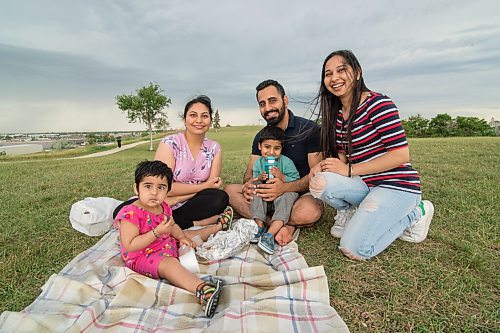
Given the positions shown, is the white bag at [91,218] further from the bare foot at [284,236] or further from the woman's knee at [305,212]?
the woman's knee at [305,212]

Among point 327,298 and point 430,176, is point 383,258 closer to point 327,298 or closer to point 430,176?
point 327,298

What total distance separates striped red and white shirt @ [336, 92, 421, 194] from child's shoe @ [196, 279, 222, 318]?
192 centimetres

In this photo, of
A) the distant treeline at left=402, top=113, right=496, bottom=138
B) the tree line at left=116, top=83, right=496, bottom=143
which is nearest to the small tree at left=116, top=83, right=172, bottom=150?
the tree line at left=116, top=83, right=496, bottom=143

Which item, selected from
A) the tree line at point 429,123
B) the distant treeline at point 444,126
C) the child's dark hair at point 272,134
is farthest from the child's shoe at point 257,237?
the distant treeline at point 444,126

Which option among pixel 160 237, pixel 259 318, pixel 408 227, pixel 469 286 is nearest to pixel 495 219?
pixel 408 227

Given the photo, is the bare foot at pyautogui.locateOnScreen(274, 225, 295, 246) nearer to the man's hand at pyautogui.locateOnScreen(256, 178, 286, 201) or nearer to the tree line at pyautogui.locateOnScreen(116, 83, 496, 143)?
the man's hand at pyautogui.locateOnScreen(256, 178, 286, 201)

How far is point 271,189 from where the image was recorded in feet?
11.3

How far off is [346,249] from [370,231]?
28 centimetres

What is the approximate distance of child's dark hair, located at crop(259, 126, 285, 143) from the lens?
3693mm

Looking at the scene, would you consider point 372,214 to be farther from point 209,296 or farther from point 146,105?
point 146,105

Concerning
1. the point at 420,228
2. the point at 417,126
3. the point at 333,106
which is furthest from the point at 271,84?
the point at 417,126

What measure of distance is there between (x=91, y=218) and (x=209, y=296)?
6.59ft

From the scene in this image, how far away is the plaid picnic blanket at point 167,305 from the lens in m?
1.94

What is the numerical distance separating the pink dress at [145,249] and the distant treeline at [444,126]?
97.2 ft
